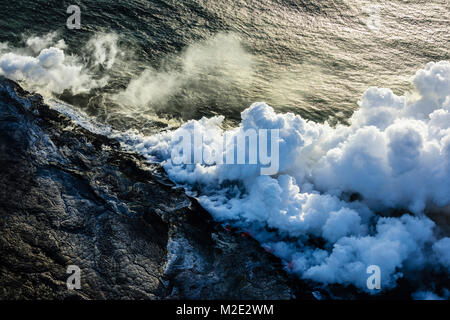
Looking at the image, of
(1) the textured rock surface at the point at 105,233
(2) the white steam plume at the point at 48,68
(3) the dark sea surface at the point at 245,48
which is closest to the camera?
(1) the textured rock surface at the point at 105,233

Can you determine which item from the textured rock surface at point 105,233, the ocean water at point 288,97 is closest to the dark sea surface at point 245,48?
the ocean water at point 288,97

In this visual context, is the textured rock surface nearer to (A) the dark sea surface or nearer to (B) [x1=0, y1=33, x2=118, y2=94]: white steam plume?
(B) [x1=0, y1=33, x2=118, y2=94]: white steam plume

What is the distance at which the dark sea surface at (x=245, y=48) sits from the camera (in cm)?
2262

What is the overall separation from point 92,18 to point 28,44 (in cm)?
535

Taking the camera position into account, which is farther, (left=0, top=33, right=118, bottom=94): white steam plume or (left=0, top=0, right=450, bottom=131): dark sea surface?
A: (left=0, top=0, right=450, bottom=131): dark sea surface

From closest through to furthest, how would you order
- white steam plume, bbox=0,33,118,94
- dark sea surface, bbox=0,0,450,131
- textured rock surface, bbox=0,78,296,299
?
textured rock surface, bbox=0,78,296,299
white steam plume, bbox=0,33,118,94
dark sea surface, bbox=0,0,450,131

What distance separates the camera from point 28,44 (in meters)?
24.2

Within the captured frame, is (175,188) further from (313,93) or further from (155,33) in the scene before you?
(155,33)

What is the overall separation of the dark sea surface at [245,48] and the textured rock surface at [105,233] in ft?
12.0

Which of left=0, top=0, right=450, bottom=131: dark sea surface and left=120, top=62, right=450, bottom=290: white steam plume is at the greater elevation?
left=0, top=0, right=450, bottom=131: dark sea surface

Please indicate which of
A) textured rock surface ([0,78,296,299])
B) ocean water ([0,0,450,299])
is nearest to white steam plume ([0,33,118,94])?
ocean water ([0,0,450,299])

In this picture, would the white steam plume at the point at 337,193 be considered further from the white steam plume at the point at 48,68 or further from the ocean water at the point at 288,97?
the white steam plume at the point at 48,68

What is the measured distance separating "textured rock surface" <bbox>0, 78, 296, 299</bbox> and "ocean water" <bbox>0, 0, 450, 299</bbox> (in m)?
1.15

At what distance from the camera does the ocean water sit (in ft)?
50.2
